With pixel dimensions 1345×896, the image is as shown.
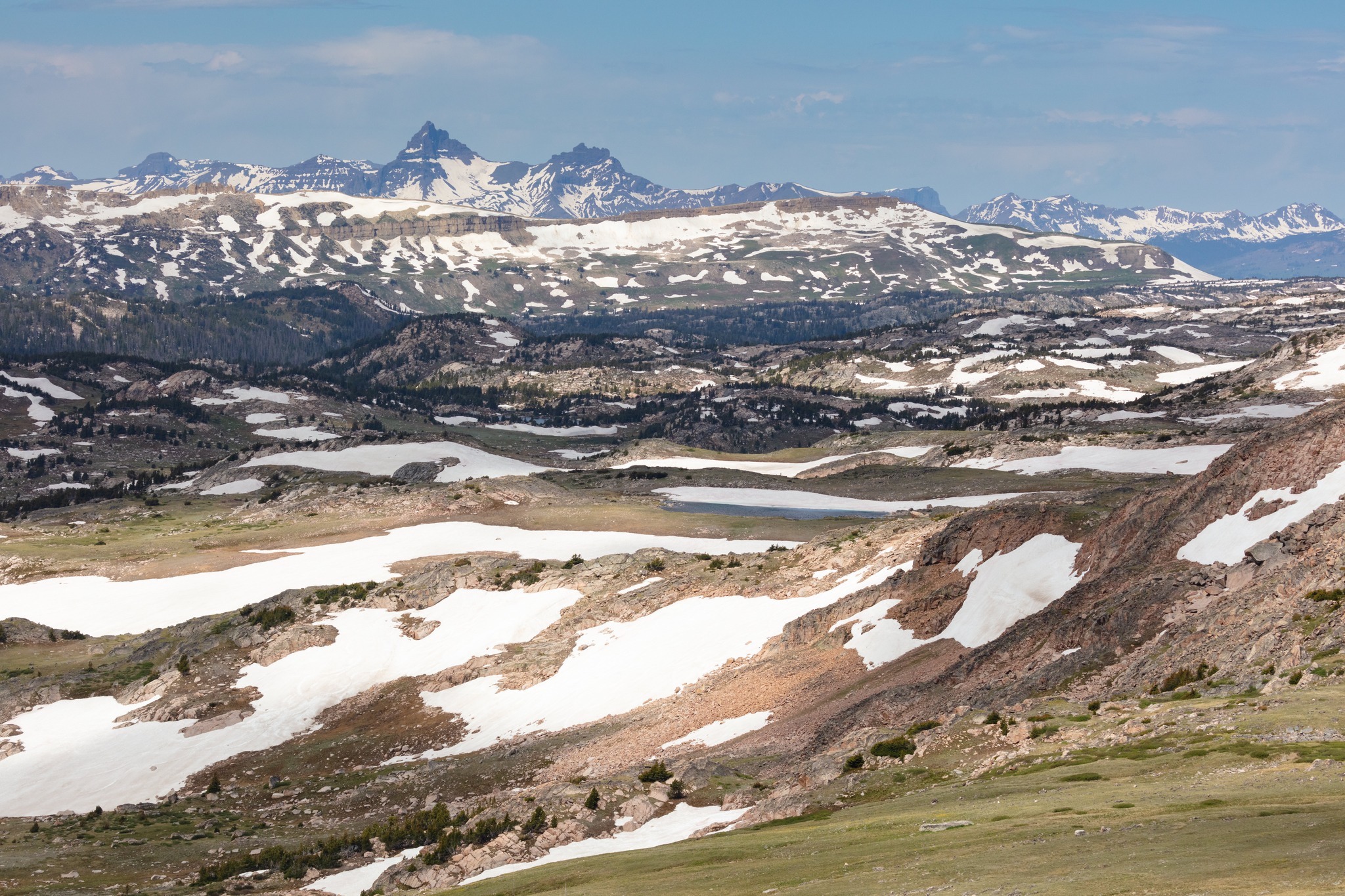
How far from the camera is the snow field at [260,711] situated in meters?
62.9

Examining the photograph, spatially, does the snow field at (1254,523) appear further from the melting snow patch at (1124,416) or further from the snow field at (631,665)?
the melting snow patch at (1124,416)

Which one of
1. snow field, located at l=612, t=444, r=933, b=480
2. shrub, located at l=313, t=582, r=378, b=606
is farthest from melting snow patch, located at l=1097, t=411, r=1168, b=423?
shrub, located at l=313, t=582, r=378, b=606

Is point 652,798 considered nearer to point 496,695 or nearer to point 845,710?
point 845,710

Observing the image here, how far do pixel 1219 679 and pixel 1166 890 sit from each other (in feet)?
57.0

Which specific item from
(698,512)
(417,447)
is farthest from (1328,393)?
(417,447)

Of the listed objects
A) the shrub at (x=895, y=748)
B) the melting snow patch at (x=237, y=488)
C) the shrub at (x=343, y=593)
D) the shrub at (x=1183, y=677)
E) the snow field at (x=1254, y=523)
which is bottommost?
the shrub at (x=343, y=593)

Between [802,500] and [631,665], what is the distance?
72.0 meters

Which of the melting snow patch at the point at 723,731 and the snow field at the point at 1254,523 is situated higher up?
the snow field at the point at 1254,523

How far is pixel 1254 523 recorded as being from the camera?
1766 inches

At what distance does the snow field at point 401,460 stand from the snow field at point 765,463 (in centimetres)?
1678

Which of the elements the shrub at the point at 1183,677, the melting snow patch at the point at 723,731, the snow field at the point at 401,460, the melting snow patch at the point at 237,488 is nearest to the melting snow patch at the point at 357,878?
the melting snow patch at the point at 723,731

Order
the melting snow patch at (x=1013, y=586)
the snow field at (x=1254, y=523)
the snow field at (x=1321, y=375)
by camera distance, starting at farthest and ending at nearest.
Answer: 1. the snow field at (x=1321, y=375)
2. the melting snow patch at (x=1013, y=586)
3. the snow field at (x=1254, y=523)

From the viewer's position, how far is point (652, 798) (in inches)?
1737

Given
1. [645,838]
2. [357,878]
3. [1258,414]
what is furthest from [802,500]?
[645,838]
